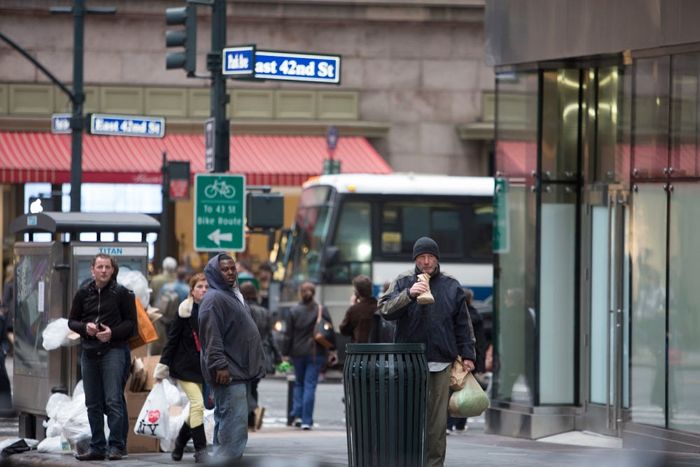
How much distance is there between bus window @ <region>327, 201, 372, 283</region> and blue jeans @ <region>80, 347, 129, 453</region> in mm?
14928

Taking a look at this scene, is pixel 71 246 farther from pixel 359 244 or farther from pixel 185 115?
pixel 185 115

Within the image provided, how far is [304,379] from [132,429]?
5.24 m

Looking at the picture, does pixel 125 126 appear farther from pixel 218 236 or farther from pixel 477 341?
pixel 477 341

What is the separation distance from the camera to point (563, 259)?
17625 mm

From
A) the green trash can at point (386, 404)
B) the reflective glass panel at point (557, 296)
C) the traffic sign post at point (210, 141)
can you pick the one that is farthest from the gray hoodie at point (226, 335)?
the traffic sign post at point (210, 141)

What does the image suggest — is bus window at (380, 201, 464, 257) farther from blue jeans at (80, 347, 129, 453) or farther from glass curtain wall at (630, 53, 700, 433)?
blue jeans at (80, 347, 129, 453)

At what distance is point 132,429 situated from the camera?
15383 mm

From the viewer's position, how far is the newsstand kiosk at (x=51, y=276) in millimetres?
15578

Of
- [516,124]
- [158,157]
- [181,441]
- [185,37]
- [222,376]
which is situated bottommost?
[181,441]

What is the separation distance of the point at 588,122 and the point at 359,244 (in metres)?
12.6

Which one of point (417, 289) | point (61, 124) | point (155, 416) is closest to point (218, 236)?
point (155, 416)

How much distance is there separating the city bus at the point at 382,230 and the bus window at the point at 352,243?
0.7 inches

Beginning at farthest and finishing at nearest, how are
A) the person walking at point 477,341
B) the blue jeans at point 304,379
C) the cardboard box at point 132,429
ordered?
the blue jeans at point 304,379 < the person walking at point 477,341 < the cardboard box at point 132,429

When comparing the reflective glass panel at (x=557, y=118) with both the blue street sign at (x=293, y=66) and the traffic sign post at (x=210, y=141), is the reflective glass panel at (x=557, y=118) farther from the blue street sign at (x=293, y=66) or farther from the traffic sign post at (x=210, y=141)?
the traffic sign post at (x=210, y=141)
